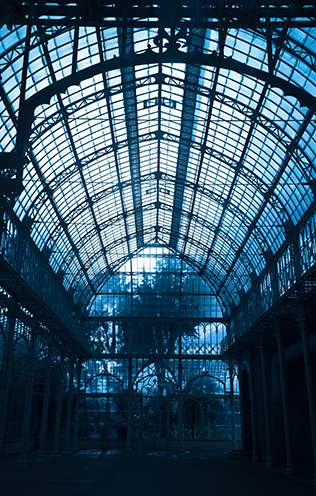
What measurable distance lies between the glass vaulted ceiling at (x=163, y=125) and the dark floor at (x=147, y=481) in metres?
15.4

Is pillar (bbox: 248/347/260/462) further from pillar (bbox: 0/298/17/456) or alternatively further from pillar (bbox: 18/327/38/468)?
pillar (bbox: 0/298/17/456)

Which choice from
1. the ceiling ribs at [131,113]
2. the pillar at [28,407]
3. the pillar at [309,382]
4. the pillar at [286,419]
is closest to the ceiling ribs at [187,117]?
the ceiling ribs at [131,113]

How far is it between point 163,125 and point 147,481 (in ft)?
84.2

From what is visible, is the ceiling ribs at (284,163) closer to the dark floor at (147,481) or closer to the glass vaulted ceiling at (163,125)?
the glass vaulted ceiling at (163,125)

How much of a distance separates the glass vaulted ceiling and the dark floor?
15.4 m

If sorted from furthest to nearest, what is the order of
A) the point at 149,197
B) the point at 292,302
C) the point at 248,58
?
the point at 149,197, the point at 292,302, the point at 248,58

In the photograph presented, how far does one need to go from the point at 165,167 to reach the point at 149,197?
611 centimetres

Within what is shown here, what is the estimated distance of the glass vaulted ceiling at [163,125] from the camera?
2305cm

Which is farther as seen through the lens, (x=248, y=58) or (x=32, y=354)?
(x=32, y=354)

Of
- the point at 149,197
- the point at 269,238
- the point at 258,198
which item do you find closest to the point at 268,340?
the point at 269,238

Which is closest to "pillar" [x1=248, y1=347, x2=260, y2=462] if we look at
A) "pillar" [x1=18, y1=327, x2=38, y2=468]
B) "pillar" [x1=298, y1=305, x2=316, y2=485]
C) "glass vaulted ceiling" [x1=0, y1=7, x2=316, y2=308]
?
"glass vaulted ceiling" [x1=0, y1=7, x2=316, y2=308]

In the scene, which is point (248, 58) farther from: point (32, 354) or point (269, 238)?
point (32, 354)

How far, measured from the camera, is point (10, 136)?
2817cm

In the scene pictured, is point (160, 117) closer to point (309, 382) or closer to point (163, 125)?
point (163, 125)
